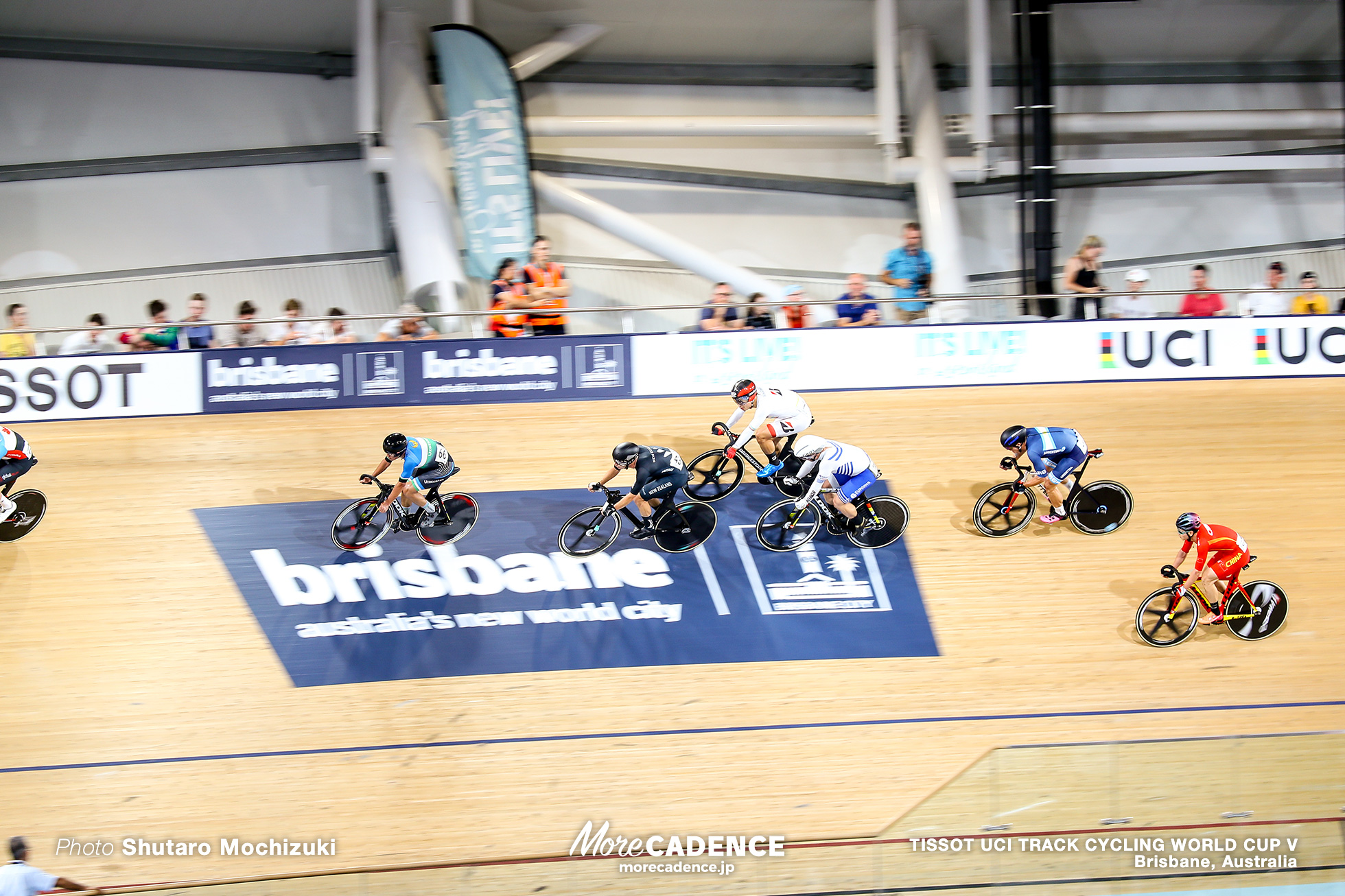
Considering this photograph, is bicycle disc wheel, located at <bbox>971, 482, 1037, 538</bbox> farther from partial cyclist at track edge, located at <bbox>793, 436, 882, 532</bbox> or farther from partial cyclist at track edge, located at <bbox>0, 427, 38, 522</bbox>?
partial cyclist at track edge, located at <bbox>0, 427, 38, 522</bbox>

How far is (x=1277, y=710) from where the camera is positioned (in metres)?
6.41

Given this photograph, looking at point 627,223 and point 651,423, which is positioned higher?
point 627,223

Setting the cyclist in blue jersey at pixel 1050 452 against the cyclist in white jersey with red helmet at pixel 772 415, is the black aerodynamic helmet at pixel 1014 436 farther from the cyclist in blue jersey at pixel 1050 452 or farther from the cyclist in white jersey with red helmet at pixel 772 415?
the cyclist in white jersey with red helmet at pixel 772 415

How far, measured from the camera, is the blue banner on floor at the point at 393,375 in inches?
359

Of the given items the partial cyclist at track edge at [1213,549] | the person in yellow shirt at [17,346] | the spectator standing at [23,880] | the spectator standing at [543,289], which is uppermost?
the spectator standing at [543,289]

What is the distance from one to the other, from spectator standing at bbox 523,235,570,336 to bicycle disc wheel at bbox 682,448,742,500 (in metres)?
2.12

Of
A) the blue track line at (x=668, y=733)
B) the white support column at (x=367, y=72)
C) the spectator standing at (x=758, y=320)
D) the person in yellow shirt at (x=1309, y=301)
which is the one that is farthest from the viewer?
the white support column at (x=367, y=72)

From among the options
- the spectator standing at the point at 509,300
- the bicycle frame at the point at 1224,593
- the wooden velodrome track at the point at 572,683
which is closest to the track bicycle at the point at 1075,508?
the wooden velodrome track at the point at 572,683

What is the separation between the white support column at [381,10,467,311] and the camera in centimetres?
1139

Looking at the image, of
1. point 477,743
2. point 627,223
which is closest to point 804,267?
point 627,223

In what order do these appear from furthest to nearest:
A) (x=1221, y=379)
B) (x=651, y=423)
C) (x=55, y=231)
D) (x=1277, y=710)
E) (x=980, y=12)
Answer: (x=55, y=231) → (x=980, y=12) → (x=1221, y=379) → (x=651, y=423) → (x=1277, y=710)

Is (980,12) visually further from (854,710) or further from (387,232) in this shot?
(854,710)

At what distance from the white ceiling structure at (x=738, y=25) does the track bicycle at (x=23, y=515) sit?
718 cm

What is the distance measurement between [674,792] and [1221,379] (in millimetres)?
6643
